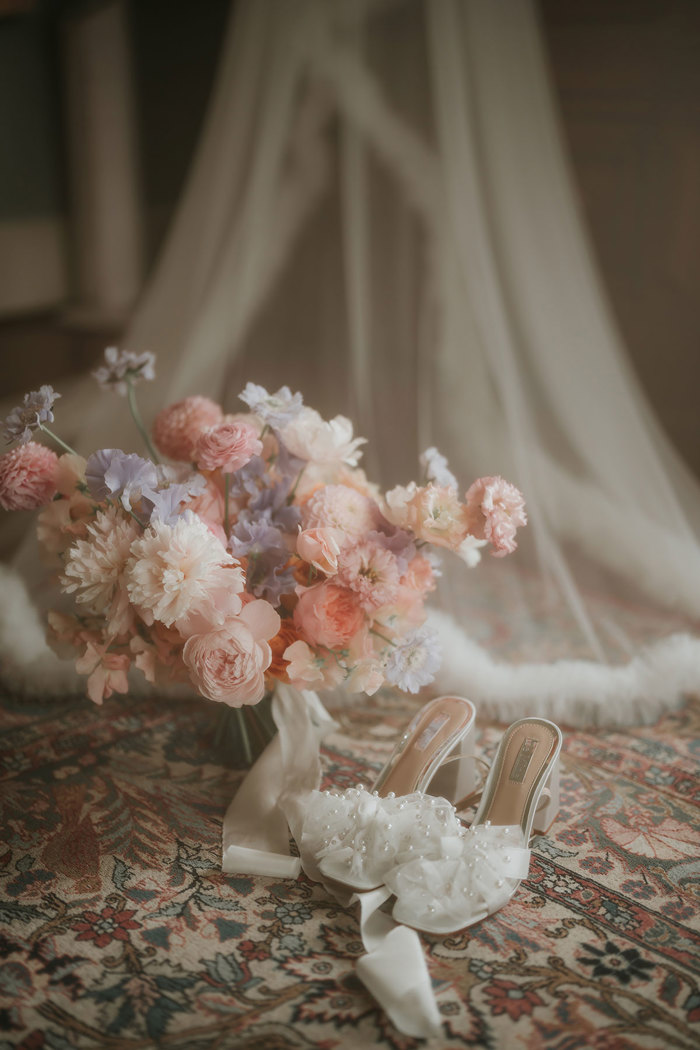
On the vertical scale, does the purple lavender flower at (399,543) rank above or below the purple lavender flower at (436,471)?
below

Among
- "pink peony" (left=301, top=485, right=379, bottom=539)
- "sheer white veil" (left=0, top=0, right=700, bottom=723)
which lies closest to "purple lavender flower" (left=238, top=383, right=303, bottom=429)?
"pink peony" (left=301, top=485, right=379, bottom=539)

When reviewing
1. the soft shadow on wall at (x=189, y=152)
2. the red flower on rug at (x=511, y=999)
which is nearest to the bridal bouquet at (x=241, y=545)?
the red flower on rug at (x=511, y=999)

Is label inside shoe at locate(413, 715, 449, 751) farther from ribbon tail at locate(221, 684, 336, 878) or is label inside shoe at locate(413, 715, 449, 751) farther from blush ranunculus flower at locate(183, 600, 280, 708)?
blush ranunculus flower at locate(183, 600, 280, 708)

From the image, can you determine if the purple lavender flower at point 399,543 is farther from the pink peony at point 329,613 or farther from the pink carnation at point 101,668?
the pink carnation at point 101,668

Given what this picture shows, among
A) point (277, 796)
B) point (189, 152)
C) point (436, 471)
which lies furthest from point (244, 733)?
point (189, 152)

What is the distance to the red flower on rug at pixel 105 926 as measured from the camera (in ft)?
3.92

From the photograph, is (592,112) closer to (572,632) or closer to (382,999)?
(572,632)

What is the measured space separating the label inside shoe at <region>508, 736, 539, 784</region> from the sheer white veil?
524mm

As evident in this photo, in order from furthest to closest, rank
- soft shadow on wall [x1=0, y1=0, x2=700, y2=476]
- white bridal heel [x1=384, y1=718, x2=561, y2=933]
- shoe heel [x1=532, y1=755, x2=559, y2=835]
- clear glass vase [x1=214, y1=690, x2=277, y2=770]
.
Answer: soft shadow on wall [x1=0, y1=0, x2=700, y2=476], clear glass vase [x1=214, y1=690, x2=277, y2=770], shoe heel [x1=532, y1=755, x2=559, y2=835], white bridal heel [x1=384, y1=718, x2=561, y2=933]

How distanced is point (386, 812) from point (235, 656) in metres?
0.32

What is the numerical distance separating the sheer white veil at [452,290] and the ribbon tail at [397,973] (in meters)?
0.89

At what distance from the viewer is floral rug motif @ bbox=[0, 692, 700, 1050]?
107cm

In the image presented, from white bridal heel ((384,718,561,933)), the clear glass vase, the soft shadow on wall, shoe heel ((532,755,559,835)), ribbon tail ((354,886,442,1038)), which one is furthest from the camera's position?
the soft shadow on wall

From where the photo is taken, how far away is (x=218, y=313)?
88.9 inches
